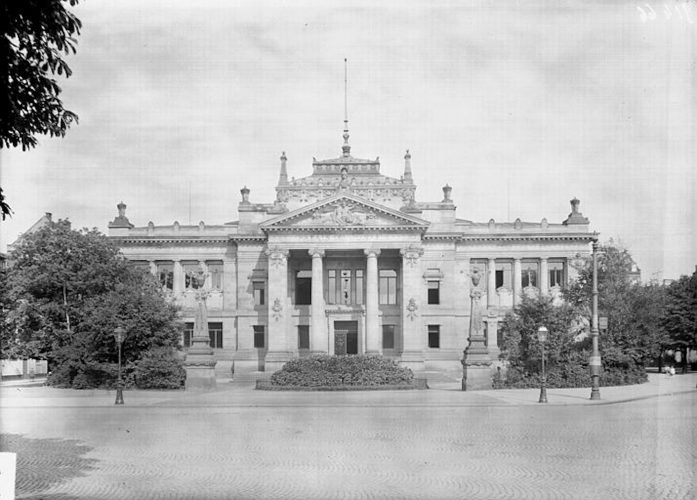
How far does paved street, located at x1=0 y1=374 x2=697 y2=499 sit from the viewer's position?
42.8 feet

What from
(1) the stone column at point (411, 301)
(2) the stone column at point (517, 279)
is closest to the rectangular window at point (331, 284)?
(1) the stone column at point (411, 301)

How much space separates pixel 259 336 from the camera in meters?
66.9

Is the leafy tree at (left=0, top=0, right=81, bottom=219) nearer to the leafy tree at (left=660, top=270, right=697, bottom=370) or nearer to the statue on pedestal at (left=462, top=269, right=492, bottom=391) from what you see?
the statue on pedestal at (left=462, top=269, right=492, bottom=391)

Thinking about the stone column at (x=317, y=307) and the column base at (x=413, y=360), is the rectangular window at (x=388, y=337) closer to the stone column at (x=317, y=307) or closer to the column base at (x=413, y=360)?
the column base at (x=413, y=360)

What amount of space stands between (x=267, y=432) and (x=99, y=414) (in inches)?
373

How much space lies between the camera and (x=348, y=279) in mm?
66500

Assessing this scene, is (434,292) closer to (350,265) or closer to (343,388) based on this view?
(350,265)

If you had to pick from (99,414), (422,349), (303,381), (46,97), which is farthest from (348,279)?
(46,97)

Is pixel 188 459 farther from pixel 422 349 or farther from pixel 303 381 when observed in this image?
pixel 422 349

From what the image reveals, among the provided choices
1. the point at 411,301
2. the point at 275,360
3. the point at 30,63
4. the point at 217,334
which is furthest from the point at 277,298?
the point at 30,63

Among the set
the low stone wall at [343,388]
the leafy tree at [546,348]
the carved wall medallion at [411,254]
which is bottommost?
the low stone wall at [343,388]

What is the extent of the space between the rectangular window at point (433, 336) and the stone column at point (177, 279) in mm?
23313

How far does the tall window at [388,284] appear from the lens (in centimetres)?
6644

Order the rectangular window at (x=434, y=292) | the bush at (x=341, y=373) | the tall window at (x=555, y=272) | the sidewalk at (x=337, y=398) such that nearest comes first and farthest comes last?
1. the sidewalk at (x=337, y=398)
2. the bush at (x=341, y=373)
3. the rectangular window at (x=434, y=292)
4. the tall window at (x=555, y=272)
